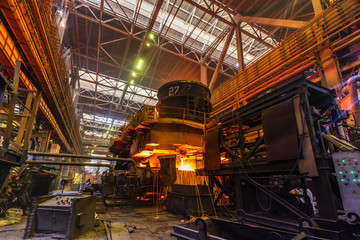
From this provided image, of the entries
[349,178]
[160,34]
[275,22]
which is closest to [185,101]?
[275,22]

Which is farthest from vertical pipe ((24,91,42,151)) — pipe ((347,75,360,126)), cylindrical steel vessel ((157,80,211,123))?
pipe ((347,75,360,126))

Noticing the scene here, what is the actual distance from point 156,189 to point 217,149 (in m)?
5.00

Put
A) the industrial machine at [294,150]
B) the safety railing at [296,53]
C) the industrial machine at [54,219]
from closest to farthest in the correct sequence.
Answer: the industrial machine at [294,150]
the industrial machine at [54,219]
the safety railing at [296,53]

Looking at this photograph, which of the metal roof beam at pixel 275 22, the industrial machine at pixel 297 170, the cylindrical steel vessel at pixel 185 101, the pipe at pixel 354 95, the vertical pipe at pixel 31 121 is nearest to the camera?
the industrial machine at pixel 297 170

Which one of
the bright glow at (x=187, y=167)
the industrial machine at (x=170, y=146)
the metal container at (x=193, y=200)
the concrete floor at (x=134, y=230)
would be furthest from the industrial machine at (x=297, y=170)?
the bright glow at (x=187, y=167)

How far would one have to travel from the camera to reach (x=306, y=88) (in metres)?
4.04

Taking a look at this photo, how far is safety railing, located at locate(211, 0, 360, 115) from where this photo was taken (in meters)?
6.94

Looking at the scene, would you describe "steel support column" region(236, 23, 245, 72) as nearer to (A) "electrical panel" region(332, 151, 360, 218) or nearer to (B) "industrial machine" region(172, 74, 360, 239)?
(B) "industrial machine" region(172, 74, 360, 239)

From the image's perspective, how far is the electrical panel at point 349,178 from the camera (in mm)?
2980

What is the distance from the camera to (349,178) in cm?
310

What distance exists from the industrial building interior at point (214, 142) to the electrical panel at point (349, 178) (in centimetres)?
2

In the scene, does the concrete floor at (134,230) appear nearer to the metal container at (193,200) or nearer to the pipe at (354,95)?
the metal container at (193,200)

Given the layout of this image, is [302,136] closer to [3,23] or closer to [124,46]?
[3,23]

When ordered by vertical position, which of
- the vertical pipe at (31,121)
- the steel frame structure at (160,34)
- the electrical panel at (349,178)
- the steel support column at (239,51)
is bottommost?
the electrical panel at (349,178)
